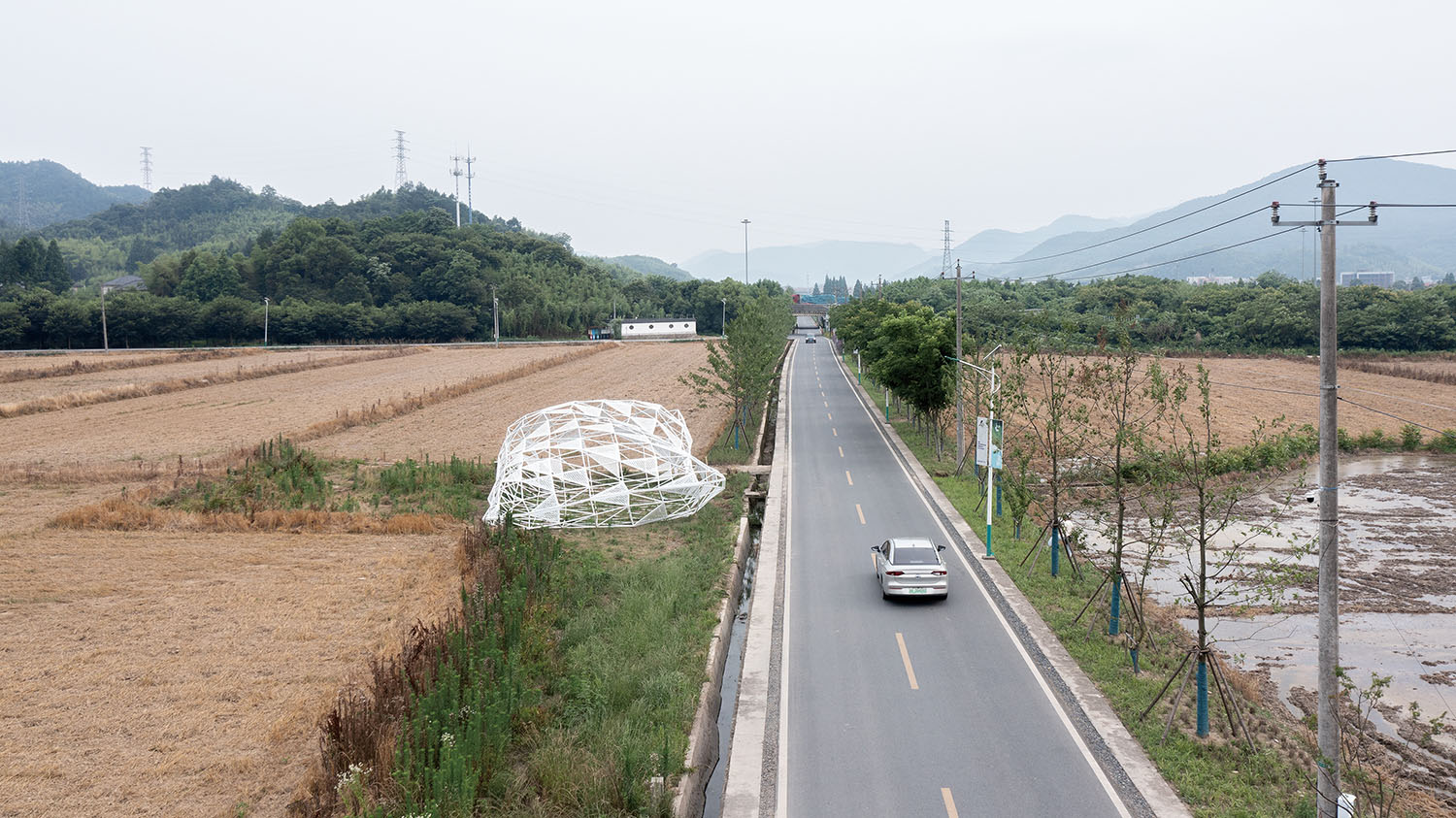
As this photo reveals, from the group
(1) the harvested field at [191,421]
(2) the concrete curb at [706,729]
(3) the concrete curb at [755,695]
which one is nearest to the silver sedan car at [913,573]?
(3) the concrete curb at [755,695]

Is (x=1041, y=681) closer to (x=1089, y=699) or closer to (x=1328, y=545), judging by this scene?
(x=1089, y=699)

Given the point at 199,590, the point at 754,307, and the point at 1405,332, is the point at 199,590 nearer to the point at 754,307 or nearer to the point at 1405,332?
the point at 754,307

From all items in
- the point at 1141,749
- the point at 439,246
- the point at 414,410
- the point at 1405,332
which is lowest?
the point at 1141,749

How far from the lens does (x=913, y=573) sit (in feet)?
65.6

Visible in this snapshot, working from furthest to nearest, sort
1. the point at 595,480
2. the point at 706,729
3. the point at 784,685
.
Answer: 1. the point at 595,480
2. the point at 784,685
3. the point at 706,729

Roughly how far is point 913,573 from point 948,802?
27.6 feet

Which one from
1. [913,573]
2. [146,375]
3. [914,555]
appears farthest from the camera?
[146,375]

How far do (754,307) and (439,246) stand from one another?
104 metres

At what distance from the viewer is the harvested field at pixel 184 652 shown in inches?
480

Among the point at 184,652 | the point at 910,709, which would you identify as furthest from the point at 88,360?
the point at 910,709

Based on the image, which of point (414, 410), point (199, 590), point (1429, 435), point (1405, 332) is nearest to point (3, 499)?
point (199, 590)

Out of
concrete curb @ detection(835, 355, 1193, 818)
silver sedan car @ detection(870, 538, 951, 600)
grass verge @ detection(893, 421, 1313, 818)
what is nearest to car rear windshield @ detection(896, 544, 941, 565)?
silver sedan car @ detection(870, 538, 951, 600)

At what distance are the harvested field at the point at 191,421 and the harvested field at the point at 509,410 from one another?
14.0 feet

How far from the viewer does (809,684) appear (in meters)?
15.9
